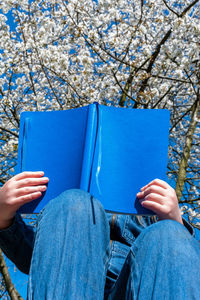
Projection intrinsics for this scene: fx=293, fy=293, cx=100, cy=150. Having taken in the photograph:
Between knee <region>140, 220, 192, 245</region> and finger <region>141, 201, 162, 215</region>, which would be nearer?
knee <region>140, 220, 192, 245</region>

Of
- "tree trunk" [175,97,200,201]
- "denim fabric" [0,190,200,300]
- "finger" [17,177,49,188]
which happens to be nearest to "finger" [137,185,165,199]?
"denim fabric" [0,190,200,300]

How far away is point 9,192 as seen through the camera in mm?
891

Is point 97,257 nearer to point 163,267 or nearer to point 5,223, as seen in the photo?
point 163,267

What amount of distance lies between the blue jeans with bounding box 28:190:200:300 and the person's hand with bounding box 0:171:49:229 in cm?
16

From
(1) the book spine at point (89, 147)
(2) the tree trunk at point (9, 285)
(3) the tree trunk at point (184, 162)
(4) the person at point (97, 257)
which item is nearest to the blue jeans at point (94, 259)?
(4) the person at point (97, 257)

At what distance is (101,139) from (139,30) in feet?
9.44

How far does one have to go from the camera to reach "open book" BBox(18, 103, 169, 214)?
0.91 m

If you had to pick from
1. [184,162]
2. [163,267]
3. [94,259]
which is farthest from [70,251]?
[184,162]

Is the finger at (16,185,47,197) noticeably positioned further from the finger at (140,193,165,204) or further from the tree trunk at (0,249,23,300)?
the tree trunk at (0,249,23,300)

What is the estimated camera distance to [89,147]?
0.92 m

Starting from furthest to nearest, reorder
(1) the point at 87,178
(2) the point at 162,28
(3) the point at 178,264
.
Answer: (2) the point at 162,28 → (1) the point at 87,178 → (3) the point at 178,264

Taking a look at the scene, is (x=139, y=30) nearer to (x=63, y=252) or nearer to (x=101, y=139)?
(x=101, y=139)

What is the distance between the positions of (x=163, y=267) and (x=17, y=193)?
1.58 ft

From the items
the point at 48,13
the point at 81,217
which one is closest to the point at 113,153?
the point at 81,217
